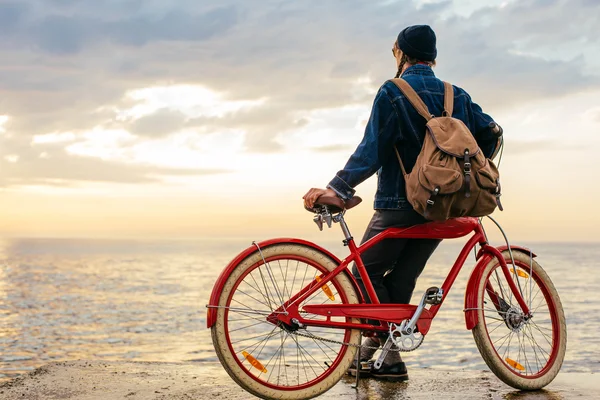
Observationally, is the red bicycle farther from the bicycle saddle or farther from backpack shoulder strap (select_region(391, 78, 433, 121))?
backpack shoulder strap (select_region(391, 78, 433, 121))

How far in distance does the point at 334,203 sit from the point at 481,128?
1219 mm

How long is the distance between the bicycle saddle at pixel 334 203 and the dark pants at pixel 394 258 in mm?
309

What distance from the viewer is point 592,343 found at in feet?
42.7

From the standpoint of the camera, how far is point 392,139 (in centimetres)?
406

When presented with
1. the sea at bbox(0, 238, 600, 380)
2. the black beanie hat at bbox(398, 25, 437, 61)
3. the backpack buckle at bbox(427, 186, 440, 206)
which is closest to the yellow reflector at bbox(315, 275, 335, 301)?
the backpack buckle at bbox(427, 186, 440, 206)

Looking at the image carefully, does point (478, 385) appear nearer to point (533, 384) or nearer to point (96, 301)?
point (533, 384)

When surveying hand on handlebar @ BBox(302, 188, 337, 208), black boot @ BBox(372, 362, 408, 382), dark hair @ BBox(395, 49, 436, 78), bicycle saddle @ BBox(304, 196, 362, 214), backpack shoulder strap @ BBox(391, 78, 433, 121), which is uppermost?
dark hair @ BBox(395, 49, 436, 78)

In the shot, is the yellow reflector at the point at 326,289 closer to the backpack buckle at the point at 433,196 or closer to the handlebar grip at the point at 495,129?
the backpack buckle at the point at 433,196

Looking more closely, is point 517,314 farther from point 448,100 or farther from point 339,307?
point 448,100

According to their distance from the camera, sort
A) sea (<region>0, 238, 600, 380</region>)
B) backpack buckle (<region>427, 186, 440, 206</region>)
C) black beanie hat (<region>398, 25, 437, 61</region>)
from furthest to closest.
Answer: sea (<region>0, 238, 600, 380</region>), black beanie hat (<region>398, 25, 437, 61</region>), backpack buckle (<region>427, 186, 440, 206</region>)

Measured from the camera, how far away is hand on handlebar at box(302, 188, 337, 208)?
3.91 metres

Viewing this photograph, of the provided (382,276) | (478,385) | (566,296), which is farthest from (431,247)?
(566,296)

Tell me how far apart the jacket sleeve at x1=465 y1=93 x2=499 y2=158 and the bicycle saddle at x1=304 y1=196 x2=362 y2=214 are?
1006mm

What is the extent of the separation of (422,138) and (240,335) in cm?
1451
